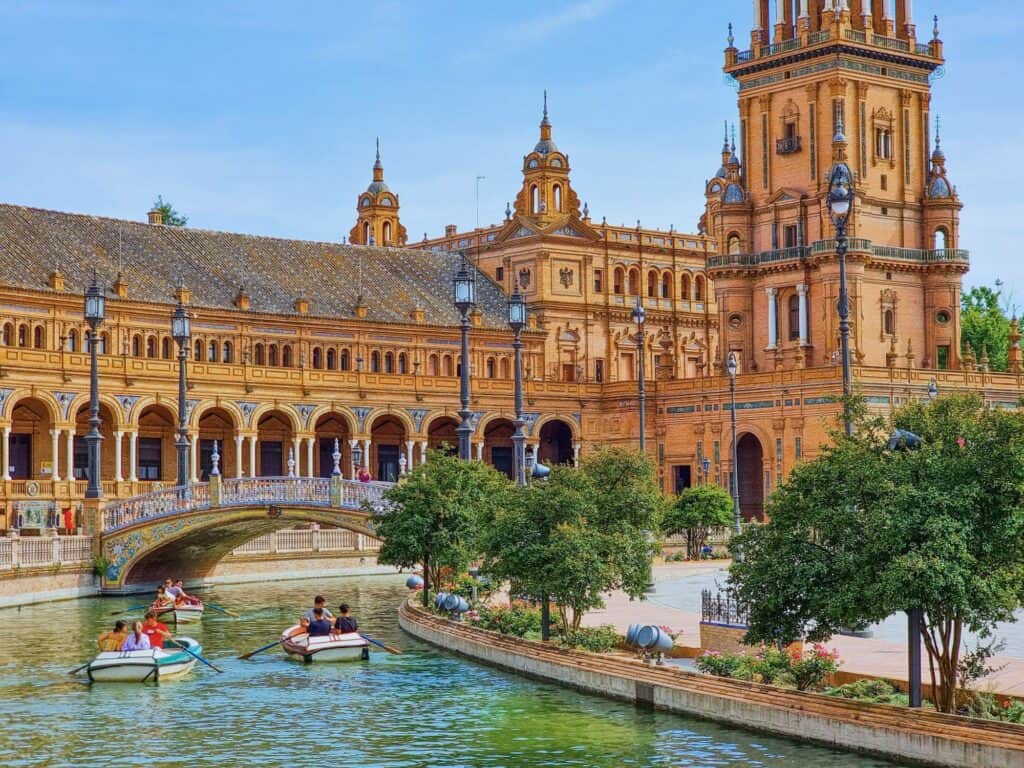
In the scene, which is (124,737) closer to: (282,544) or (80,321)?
(282,544)

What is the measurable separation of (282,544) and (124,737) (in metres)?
35.9

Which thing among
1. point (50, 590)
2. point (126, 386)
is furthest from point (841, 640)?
point (126, 386)

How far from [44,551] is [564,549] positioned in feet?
79.9

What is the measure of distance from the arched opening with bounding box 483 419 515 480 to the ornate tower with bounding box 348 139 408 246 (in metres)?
23.1

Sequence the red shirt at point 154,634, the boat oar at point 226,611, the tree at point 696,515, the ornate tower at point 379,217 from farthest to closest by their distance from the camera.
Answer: the ornate tower at point 379,217, the tree at point 696,515, the boat oar at point 226,611, the red shirt at point 154,634

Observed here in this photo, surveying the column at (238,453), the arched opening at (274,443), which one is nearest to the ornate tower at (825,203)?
the arched opening at (274,443)

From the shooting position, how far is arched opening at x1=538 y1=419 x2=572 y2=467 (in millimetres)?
93938

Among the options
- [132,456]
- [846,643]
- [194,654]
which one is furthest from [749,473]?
[846,643]

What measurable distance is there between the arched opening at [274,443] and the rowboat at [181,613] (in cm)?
3548

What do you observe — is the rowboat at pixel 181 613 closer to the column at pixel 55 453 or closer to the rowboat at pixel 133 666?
the rowboat at pixel 133 666

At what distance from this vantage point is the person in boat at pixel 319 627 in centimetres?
3866

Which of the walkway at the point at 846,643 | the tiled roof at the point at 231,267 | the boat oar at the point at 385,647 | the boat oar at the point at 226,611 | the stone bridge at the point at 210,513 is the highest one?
the tiled roof at the point at 231,267

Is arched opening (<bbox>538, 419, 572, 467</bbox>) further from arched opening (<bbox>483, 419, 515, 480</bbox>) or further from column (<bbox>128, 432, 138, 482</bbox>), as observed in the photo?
column (<bbox>128, 432, 138, 482</bbox>)

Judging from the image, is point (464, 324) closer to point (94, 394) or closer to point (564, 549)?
point (94, 394)
